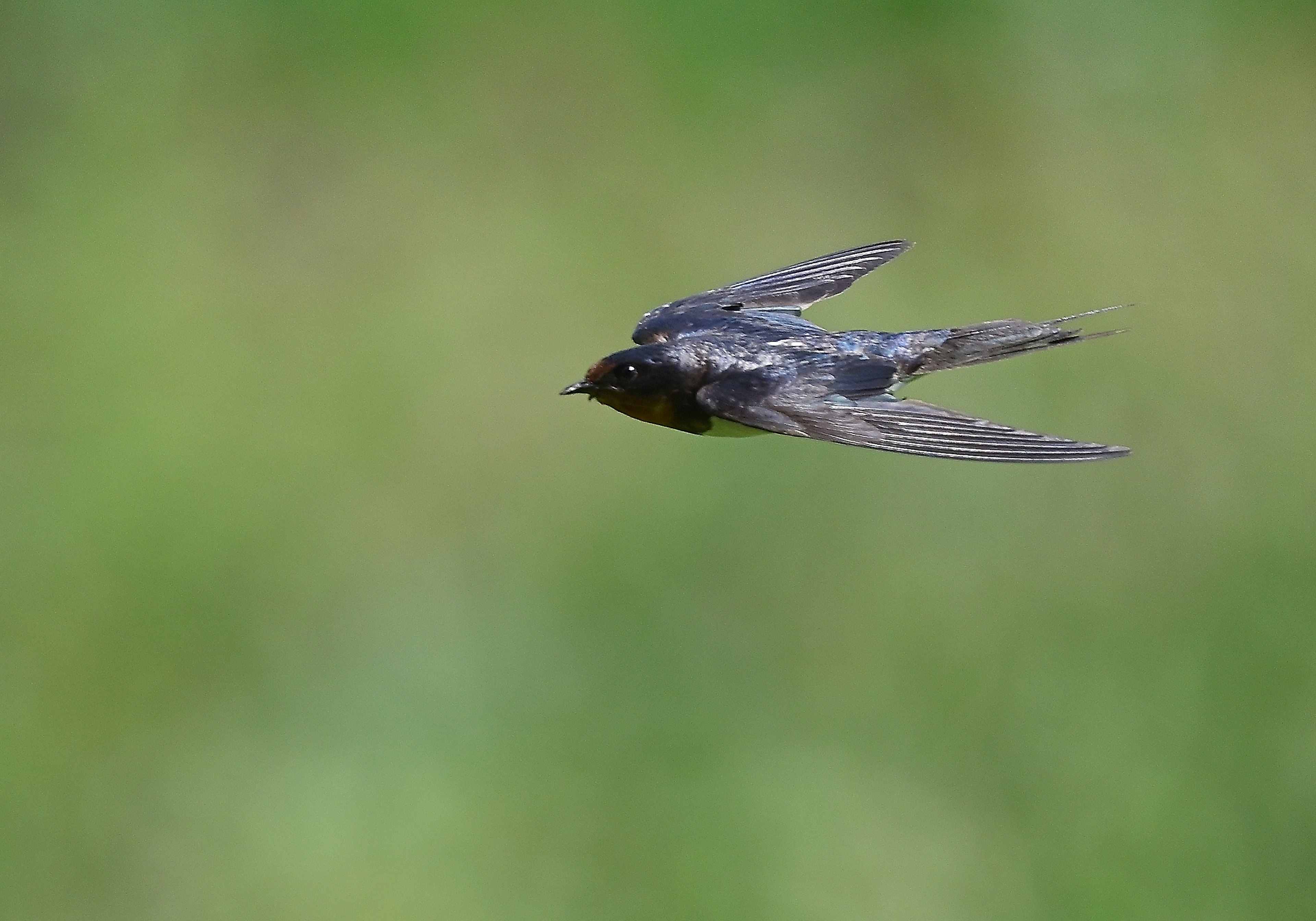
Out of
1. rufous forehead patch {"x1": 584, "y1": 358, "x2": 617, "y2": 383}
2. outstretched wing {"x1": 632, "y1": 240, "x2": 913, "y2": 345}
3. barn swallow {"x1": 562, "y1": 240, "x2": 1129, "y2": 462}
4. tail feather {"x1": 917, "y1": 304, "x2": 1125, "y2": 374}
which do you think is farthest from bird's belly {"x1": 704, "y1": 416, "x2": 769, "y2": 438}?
outstretched wing {"x1": 632, "y1": 240, "x2": 913, "y2": 345}

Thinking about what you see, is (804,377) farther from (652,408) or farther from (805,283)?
(805,283)

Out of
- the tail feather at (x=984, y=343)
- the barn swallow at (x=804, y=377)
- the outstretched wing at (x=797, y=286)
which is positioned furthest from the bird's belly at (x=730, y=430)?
the outstretched wing at (x=797, y=286)

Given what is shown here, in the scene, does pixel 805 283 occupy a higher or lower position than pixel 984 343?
higher

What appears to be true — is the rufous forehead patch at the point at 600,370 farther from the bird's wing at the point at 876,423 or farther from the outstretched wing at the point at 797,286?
the outstretched wing at the point at 797,286

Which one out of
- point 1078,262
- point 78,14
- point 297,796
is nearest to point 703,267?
point 1078,262

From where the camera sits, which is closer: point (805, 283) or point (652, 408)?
point (652, 408)

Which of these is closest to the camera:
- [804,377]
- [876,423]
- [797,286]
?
[876,423]

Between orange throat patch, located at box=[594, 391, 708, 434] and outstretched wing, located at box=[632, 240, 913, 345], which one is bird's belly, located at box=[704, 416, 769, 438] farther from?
outstretched wing, located at box=[632, 240, 913, 345]

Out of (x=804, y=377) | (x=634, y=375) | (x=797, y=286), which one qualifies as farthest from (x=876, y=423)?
(x=797, y=286)
